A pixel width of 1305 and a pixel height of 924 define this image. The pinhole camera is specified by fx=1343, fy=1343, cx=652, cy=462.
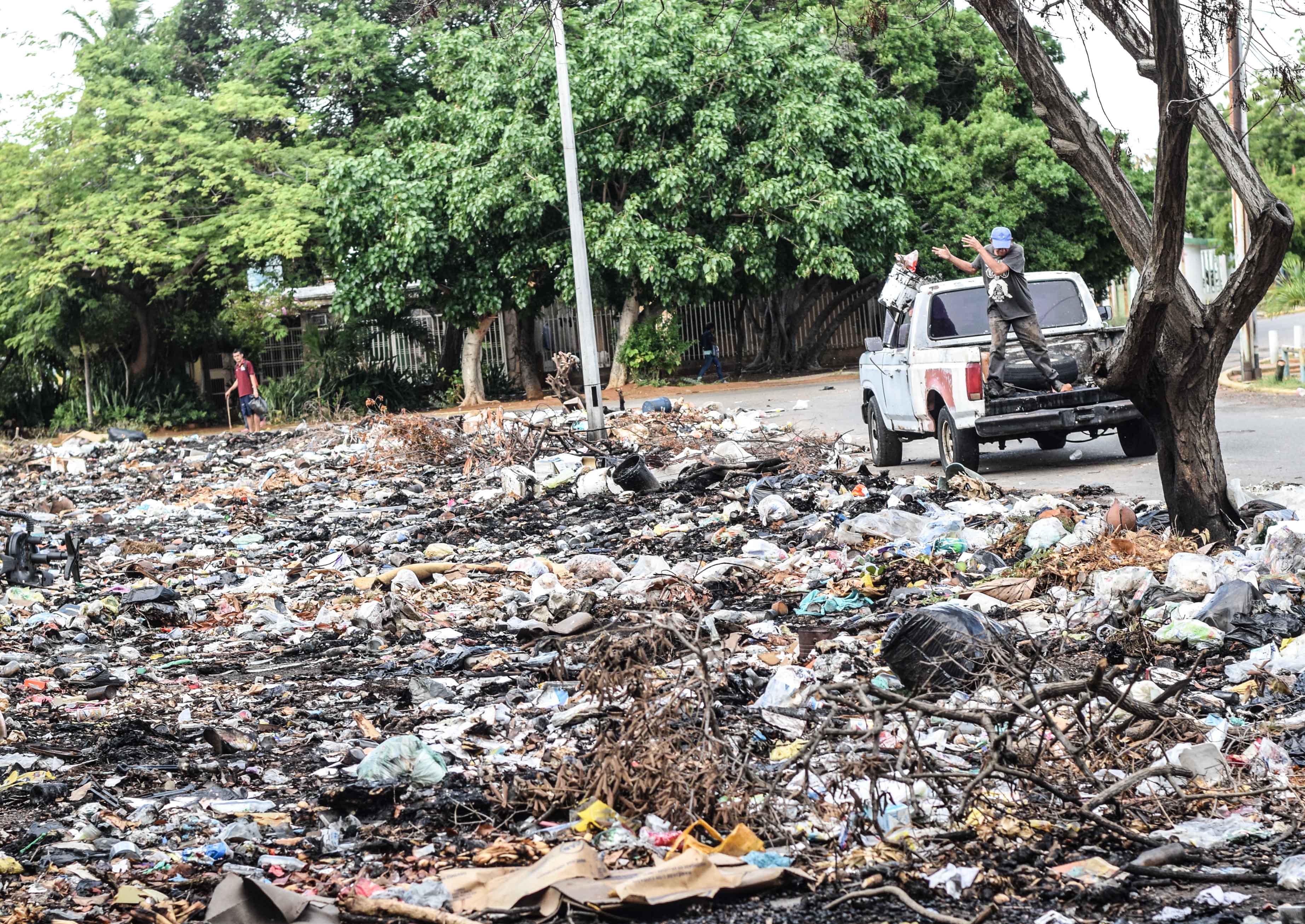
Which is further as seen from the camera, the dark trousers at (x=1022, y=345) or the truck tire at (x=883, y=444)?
the truck tire at (x=883, y=444)

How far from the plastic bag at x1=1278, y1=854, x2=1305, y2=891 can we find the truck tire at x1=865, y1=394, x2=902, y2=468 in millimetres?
9672

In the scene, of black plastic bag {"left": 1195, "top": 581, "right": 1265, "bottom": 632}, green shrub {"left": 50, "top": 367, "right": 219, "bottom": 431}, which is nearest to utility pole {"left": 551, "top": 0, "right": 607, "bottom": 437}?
black plastic bag {"left": 1195, "top": 581, "right": 1265, "bottom": 632}

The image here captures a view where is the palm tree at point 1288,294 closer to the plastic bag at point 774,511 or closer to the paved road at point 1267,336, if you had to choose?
the paved road at point 1267,336

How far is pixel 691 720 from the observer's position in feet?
14.9

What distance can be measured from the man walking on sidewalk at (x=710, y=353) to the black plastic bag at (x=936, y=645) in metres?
25.4

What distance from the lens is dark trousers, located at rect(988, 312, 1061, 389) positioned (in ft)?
37.2

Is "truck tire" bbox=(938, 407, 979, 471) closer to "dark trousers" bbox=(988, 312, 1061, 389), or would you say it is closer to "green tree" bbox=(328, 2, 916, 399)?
"dark trousers" bbox=(988, 312, 1061, 389)

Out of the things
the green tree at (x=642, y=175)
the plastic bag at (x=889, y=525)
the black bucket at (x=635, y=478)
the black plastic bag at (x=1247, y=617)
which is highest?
the green tree at (x=642, y=175)

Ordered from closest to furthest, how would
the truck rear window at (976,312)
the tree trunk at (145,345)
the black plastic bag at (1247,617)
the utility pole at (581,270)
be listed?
the black plastic bag at (1247,617)
the truck rear window at (976,312)
the utility pole at (581,270)
the tree trunk at (145,345)

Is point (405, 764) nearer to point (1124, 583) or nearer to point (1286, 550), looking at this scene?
point (1124, 583)

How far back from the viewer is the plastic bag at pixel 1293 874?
3514mm

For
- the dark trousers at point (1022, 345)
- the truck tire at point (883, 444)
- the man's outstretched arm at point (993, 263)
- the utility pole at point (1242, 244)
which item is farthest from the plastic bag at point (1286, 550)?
the utility pole at point (1242, 244)

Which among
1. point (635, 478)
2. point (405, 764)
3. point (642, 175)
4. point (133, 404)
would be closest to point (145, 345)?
point (133, 404)

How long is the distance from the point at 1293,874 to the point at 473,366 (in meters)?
26.7
